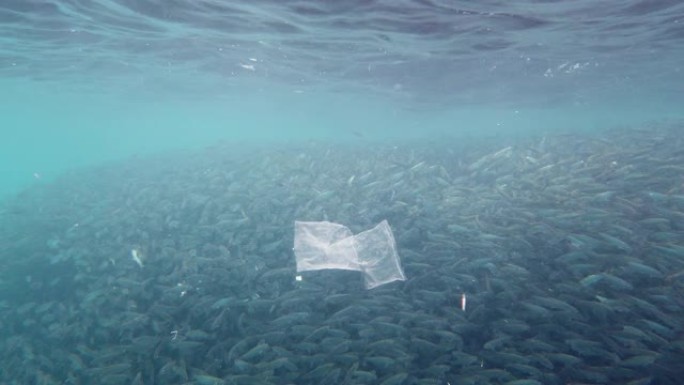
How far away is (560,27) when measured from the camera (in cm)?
1430

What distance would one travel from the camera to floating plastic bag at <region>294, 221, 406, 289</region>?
8.85 metres

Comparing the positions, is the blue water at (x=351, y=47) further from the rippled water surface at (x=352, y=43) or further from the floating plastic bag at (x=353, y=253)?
the floating plastic bag at (x=353, y=253)

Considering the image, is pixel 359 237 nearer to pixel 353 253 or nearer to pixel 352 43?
pixel 353 253

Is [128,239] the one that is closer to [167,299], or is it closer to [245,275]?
[167,299]

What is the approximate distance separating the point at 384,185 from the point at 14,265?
1201 cm

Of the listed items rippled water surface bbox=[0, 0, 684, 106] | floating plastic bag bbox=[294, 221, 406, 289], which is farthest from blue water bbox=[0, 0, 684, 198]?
floating plastic bag bbox=[294, 221, 406, 289]

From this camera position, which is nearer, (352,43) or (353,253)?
(353,253)

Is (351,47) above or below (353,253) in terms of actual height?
above

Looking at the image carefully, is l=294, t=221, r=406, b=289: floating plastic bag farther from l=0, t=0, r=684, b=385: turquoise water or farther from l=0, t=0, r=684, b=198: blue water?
l=0, t=0, r=684, b=198: blue water

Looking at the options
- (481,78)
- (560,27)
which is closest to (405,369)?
(560,27)

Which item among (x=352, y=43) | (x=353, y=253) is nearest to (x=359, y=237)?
(x=353, y=253)

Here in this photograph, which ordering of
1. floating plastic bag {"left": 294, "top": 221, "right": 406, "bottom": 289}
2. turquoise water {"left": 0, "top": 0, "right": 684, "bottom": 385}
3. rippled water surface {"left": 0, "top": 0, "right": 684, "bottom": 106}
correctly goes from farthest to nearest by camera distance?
1. rippled water surface {"left": 0, "top": 0, "right": 684, "bottom": 106}
2. floating plastic bag {"left": 294, "top": 221, "right": 406, "bottom": 289}
3. turquoise water {"left": 0, "top": 0, "right": 684, "bottom": 385}

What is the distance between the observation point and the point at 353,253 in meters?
9.01

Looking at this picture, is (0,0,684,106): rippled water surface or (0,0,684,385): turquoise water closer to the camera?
(0,0,684,385): turquoise water
